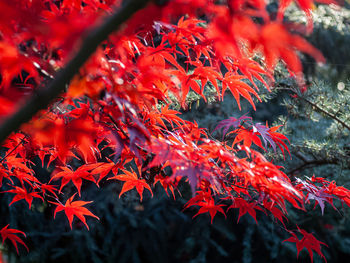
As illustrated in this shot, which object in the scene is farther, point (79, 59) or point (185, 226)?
point (185, 226)

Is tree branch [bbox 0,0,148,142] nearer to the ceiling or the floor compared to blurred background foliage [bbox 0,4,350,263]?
nearer to the ceiling

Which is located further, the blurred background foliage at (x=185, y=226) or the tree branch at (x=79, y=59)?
the blurred background foliage at (x=185, y=226)

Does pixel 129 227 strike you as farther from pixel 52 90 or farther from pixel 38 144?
pixel 52 90

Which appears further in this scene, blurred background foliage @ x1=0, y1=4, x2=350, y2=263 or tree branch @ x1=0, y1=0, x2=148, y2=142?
blurred background foliage @ x1=0, y1=4, x2=350, y2=263

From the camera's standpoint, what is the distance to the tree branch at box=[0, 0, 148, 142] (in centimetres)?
37

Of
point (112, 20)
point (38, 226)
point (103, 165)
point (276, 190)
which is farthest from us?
point (38, 226)

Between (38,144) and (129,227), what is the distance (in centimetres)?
192

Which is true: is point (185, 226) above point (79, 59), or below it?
below

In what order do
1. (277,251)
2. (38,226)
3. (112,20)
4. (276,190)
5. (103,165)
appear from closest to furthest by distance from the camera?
1. (112,20)
2. (276,190)
3. (103,165)
4. (38,226)
5. (277,251)

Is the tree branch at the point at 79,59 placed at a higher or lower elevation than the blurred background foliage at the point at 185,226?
higher

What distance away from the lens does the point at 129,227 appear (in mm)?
Answer: 2627

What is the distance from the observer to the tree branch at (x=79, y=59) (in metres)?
0.37

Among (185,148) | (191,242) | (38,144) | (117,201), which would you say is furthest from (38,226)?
(185,148)

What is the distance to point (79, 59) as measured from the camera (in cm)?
38
